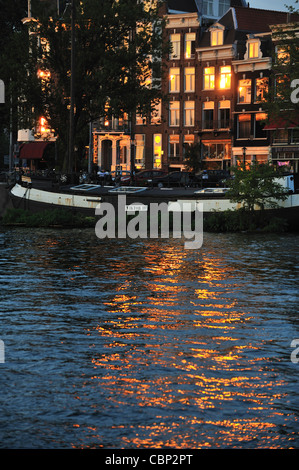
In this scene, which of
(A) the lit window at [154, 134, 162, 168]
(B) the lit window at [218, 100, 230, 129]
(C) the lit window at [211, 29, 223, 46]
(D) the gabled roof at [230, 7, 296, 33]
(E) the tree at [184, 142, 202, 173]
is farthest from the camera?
(A) the lit window at [154, 134, 162, 168]

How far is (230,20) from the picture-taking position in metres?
79.2

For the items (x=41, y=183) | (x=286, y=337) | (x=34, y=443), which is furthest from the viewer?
(x=41, y=183)

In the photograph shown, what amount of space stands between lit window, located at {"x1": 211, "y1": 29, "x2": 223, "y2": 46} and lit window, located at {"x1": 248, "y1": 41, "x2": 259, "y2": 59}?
378 cm

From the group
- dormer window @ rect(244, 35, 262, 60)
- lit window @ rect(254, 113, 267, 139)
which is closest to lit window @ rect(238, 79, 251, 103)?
lit window @ rect(254, 113, 267, 139)

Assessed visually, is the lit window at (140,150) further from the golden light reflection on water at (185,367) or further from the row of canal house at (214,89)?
the golden light reflection on water at (185,367)

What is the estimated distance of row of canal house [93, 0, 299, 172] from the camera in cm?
7550

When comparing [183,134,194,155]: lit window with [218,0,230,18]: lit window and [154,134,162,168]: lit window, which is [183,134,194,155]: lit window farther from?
[218,0,230,18]: lit window

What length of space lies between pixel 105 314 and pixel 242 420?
6.79 metres

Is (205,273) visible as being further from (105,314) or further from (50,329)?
(50,329)

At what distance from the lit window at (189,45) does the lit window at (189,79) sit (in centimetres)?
121

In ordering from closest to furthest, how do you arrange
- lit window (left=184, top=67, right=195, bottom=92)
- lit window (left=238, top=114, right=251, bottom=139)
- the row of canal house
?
the row of canal house
lit window (left=238, top=114, right=251, bottom=139)
lit window (left=184, top=67, right=195, bottom=92)


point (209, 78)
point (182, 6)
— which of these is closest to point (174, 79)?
point (209, 78)

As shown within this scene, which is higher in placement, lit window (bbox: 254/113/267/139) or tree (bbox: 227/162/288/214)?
lit window (bbox: 254/113/267/139)

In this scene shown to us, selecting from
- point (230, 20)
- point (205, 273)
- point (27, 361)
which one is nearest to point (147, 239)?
point (205, 273)
